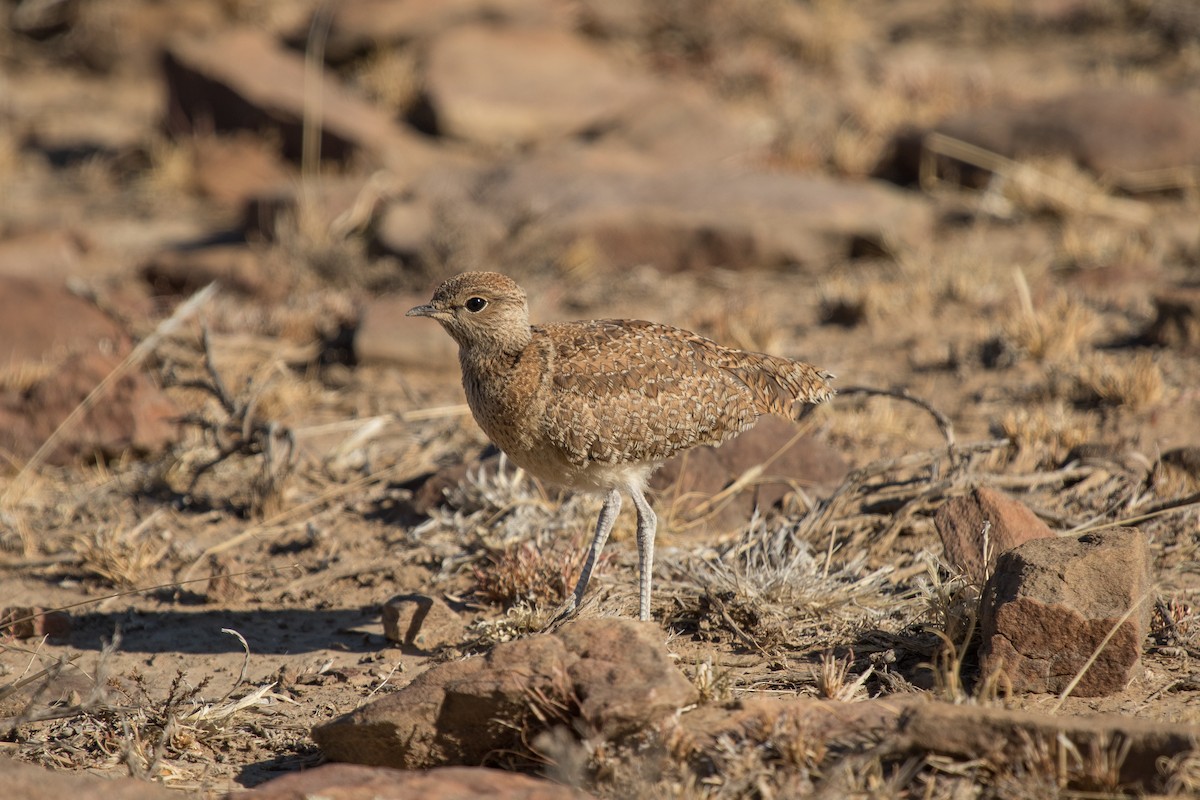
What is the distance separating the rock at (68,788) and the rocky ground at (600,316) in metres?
0.02

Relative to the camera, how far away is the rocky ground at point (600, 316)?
421 cm

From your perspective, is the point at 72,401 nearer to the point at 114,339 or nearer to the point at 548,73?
the point at 114,339

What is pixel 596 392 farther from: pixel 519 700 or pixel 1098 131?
pixel 1098 131

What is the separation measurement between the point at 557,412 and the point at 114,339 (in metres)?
5.02

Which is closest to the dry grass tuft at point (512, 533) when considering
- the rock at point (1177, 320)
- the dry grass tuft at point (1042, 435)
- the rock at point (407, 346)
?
the rock at point (407, 346)

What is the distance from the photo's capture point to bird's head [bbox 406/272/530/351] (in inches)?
210

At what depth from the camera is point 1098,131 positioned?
1095 cm

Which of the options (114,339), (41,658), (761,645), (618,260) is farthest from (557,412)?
(618,260)

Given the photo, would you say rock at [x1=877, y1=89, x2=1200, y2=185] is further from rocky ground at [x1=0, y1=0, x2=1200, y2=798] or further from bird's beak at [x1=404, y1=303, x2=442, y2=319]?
bird's beak at [x1=404, y1=303, x2=442, y2=319]

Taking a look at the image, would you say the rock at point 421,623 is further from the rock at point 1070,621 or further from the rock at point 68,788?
the rock at point 1070,621

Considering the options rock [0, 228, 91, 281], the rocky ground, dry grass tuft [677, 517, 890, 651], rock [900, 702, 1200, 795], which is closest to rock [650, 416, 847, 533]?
the rocky ground

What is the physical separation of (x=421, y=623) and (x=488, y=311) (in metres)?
1.45

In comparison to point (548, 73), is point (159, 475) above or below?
below

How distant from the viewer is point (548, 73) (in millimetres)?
13875
